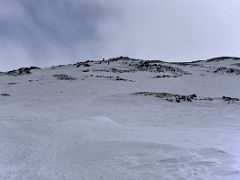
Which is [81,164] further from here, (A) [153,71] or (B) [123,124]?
(A) [153,71]

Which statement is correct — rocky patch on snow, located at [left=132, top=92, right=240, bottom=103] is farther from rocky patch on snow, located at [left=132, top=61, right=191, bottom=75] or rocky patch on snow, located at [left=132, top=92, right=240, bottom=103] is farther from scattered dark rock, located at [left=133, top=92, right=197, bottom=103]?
rocky patch on snow, located at [left=132, top=61, right=191, bottom=75]

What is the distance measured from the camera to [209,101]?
33.3 m

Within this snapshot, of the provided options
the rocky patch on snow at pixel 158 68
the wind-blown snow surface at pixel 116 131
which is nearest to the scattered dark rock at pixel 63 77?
the wind-blown snow surface at pixel 116 131

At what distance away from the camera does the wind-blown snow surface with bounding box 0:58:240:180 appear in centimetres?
1238

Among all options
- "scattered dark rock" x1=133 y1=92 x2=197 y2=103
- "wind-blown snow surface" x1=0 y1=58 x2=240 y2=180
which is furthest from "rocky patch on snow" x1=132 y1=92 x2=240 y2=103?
"wind-blown snow surface" x1=0 y1=58 x2=240 y2=180

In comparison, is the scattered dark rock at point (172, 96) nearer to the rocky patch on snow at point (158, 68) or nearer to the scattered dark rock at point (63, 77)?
the scattered dark rock at point (63, 77)

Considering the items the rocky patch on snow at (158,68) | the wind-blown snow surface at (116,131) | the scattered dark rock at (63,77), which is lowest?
the wind-blown snow surface at (116,131)

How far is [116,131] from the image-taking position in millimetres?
18438

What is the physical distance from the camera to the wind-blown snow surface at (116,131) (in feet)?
40.6

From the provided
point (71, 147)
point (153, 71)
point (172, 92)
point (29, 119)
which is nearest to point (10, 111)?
point (29, 119)

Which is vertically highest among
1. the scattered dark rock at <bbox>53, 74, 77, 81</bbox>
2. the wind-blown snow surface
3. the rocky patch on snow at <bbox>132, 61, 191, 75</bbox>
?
the rocky patch on snow at <bbox>132, 61, 191, 75</bbox>

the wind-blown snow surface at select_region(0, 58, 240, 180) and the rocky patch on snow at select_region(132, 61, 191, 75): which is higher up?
the rocky patch on snow at select_region(132, 61, 191, 75)

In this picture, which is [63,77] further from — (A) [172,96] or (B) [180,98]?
(B) [180,98]

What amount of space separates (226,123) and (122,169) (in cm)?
1226
